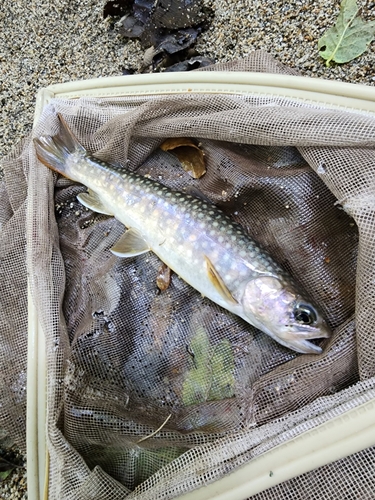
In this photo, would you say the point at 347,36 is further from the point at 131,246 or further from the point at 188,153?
the point at 131,246

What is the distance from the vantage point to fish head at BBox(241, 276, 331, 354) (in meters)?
1.46

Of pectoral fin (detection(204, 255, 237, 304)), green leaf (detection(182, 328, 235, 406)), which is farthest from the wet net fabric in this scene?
pectoral fin (detection(204, 255, 237, 304))

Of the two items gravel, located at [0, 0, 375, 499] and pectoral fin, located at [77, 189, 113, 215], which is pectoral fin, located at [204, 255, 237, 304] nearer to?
pectoral fin, located at [77, 189, 113, 215]

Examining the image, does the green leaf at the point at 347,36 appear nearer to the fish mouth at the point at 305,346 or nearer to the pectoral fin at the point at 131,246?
the pectoral fin at the point at 131,246

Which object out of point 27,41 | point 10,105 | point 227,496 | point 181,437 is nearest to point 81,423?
point 181,437

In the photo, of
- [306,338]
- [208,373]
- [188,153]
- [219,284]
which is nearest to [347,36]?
[188,153]

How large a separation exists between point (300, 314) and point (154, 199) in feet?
2.41

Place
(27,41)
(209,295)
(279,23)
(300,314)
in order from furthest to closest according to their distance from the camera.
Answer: (27,41)
(279,23)
(209,295)
(300,314)

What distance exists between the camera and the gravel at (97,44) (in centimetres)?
223

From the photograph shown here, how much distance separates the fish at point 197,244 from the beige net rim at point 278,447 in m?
0.35

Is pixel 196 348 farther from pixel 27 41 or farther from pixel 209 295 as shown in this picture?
pixel 27 41

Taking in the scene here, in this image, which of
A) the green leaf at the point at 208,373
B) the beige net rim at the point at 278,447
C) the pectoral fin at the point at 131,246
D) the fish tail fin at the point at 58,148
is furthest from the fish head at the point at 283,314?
the fish tail fin at the point at 58,148

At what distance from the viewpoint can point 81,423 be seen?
1.52 m

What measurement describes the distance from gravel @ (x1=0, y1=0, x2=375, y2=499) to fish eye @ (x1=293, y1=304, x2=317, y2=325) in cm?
128
